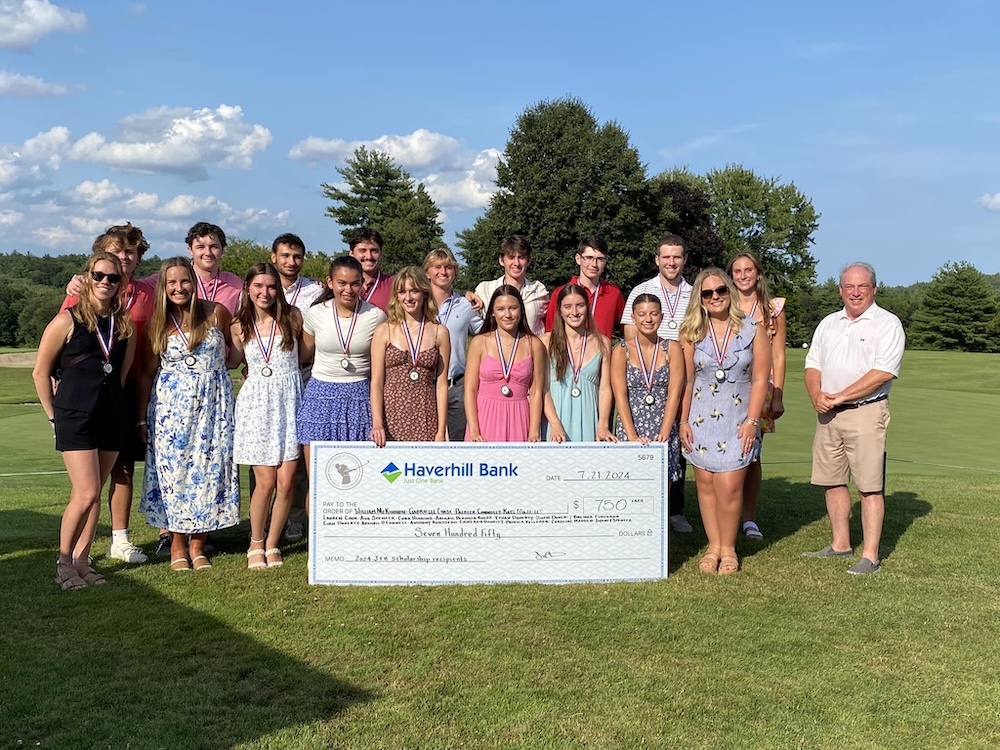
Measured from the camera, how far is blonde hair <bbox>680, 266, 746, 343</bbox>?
209 inches

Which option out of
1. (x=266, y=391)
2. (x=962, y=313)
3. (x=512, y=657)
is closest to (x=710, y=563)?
(x=512, y=657)

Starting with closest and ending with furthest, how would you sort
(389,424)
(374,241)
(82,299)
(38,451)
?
(82,299) < (389,424) < (374,241) < (38,451)

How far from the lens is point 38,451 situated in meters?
11.9

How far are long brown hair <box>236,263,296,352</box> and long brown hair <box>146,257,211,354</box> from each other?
24cm

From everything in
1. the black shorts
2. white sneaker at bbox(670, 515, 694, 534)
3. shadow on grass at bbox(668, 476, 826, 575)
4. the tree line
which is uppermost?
the tree line

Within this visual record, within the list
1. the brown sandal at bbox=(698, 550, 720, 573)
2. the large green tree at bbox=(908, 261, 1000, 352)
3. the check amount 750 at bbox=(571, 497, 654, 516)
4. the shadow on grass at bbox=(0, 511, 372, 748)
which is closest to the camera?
the shadow on grass at bbox=(0, 511, 372, 748)

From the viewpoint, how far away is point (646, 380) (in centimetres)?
601

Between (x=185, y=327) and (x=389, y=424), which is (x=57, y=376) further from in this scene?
(x=389, y=424)

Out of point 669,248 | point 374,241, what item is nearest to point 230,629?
point 374,241

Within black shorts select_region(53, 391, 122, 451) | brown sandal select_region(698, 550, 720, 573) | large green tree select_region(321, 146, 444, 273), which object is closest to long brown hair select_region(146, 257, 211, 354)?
black shorts select_region(53, 391, 122, 451)

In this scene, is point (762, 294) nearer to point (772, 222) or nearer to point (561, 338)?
→ point (561, 338)

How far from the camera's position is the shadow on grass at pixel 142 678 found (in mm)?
3156

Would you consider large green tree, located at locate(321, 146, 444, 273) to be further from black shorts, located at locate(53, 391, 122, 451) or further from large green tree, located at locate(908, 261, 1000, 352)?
black shorts, located at locate(53, 391, 122, 451)

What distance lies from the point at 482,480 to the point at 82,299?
2555mm
